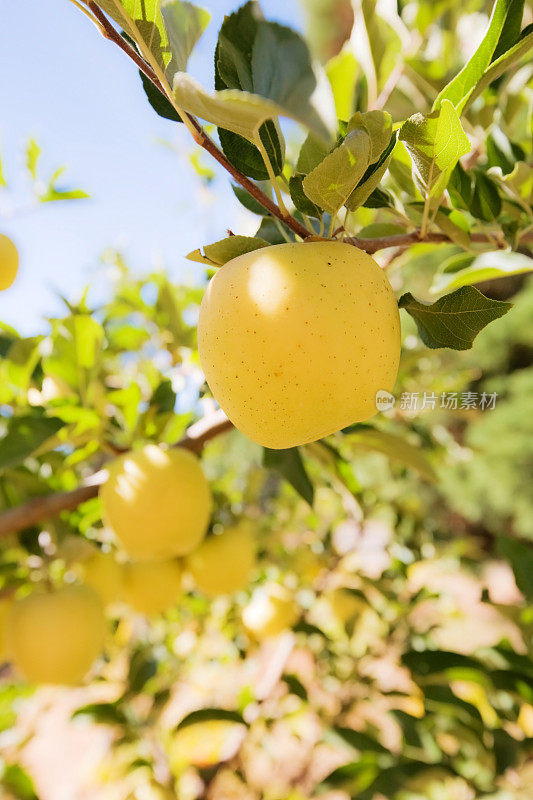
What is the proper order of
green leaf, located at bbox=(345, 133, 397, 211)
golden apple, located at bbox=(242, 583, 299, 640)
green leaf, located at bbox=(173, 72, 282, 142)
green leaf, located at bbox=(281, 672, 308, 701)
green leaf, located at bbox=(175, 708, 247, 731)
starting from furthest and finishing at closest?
golden apple, located at bbox=(242, 583, 299, 640) < green leaf, located at bbox=(281, 672, 308, 701) < green leaf, located at bbox=(175, 708, 247, 731) < green leaf, located at bbox=(345, 133, 397, 211) < green leaf, located at bbox=(173, 72, 282, 142)

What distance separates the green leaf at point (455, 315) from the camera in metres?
0.28

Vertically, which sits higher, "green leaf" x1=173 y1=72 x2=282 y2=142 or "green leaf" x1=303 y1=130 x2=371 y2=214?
"green leaf" x1=173 y1=72 x2=282 y2=142

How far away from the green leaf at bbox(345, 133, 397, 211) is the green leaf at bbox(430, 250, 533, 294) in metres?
0.11

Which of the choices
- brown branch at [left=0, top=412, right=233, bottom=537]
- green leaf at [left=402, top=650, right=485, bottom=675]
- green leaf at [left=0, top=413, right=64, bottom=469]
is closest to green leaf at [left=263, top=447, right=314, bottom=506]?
brown branch at [left=0, top=412, right=233, bottom=537]

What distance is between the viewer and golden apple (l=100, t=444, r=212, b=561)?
0.59m

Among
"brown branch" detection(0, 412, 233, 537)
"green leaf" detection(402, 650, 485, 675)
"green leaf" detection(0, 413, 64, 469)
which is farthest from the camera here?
"green leaf" detection(402, 650, 485, 675)

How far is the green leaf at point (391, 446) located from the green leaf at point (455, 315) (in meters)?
0.31

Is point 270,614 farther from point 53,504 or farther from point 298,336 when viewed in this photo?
point 298,336

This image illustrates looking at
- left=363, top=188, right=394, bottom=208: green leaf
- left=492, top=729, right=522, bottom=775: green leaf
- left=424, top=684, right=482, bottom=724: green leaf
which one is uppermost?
left=363, top=188, right=394, bottom=208: green leaf

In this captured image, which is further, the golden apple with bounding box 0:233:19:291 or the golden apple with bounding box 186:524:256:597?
the golden apple with bounding box 186:524:256:597

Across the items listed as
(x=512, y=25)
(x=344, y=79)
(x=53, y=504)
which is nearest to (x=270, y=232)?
(x=512, y=25)

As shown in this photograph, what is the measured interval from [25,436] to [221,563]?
0.43m

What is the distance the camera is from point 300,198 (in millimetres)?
309

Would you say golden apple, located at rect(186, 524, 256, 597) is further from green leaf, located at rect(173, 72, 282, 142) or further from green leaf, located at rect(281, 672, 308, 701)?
green leaf, located at rect(173, 72, 282, 142)
